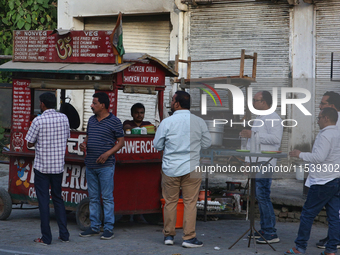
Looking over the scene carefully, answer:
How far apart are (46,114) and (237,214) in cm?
350

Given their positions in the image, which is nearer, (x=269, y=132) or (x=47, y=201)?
(x=47, y=201)

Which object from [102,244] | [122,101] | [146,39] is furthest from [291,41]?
[102,244]

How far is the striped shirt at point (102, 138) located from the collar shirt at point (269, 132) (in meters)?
1.70

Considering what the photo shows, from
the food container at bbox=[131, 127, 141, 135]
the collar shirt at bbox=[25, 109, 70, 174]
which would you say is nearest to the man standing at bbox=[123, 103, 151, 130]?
the food container at bbox=[131, 127, 141, 135]

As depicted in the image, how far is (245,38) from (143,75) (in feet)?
16.7

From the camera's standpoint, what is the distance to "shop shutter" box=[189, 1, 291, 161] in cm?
1109

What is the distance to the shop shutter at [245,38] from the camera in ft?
36.4

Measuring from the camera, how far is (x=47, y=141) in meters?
5.88

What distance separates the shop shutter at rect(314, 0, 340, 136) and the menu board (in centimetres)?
570

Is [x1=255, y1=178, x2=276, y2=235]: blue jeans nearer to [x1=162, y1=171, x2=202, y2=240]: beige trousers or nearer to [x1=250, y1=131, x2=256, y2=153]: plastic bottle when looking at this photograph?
[x1=250, y1=131, x2=256, y2=153]: plastic bottle

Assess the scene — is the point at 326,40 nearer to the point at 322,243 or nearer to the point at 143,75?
the point at 143,75

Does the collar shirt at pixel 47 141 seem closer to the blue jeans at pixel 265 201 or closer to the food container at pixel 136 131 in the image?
the food container at pixel 136 131

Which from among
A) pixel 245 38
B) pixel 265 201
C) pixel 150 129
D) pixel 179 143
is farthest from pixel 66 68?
pixel 245 38

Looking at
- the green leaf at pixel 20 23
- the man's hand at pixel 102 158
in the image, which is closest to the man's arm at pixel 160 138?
the man's hand at pixel 102 158
